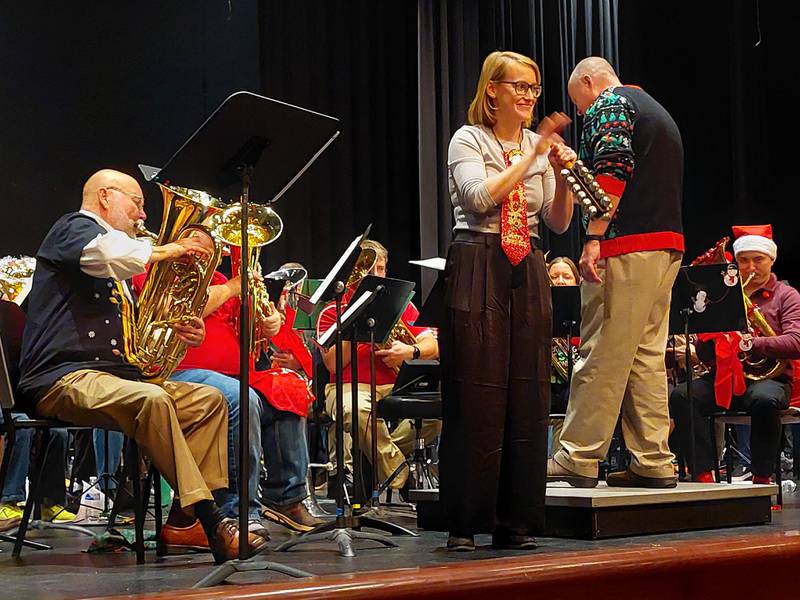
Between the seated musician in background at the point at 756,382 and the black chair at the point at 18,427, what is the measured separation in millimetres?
2813

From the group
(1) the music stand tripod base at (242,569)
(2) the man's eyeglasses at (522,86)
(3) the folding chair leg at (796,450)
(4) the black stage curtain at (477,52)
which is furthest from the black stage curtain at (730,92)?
(1) the music stand tripod base at (242,569)

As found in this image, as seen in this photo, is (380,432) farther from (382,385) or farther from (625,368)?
(625,368)

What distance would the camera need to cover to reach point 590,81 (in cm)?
408

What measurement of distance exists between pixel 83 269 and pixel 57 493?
7.78ft

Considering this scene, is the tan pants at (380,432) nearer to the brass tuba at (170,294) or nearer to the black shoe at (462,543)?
the brass tuba at (170,294)

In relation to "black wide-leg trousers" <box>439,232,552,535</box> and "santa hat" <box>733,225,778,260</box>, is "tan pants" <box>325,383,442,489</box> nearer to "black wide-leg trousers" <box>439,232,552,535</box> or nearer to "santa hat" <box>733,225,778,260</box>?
"santa hat" <box>733,225,778,260</box>

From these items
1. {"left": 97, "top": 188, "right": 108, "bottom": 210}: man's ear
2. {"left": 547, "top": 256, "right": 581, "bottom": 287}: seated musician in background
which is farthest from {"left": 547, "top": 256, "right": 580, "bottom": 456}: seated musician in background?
{"left": 97, "top": 188, "right": 108, "bottom": 210}: man's ear

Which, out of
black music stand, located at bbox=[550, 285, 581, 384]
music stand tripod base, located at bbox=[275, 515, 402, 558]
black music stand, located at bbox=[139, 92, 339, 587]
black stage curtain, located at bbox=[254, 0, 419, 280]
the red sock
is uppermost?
black stage curtain, located at bbox=[254, 0, 419, 280]

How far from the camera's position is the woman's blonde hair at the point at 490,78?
3379 mm

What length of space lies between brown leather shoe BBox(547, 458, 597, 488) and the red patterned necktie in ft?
3.38

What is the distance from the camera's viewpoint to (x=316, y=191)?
26.9 ft

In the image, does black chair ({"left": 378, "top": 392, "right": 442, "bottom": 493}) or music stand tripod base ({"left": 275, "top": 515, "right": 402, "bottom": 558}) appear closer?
music stand tripod base ({"left": 275, "top": 515, "right": 402, "bottom": 558})

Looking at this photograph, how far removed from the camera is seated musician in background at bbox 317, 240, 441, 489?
550cm

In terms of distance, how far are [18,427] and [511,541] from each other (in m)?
1.77
